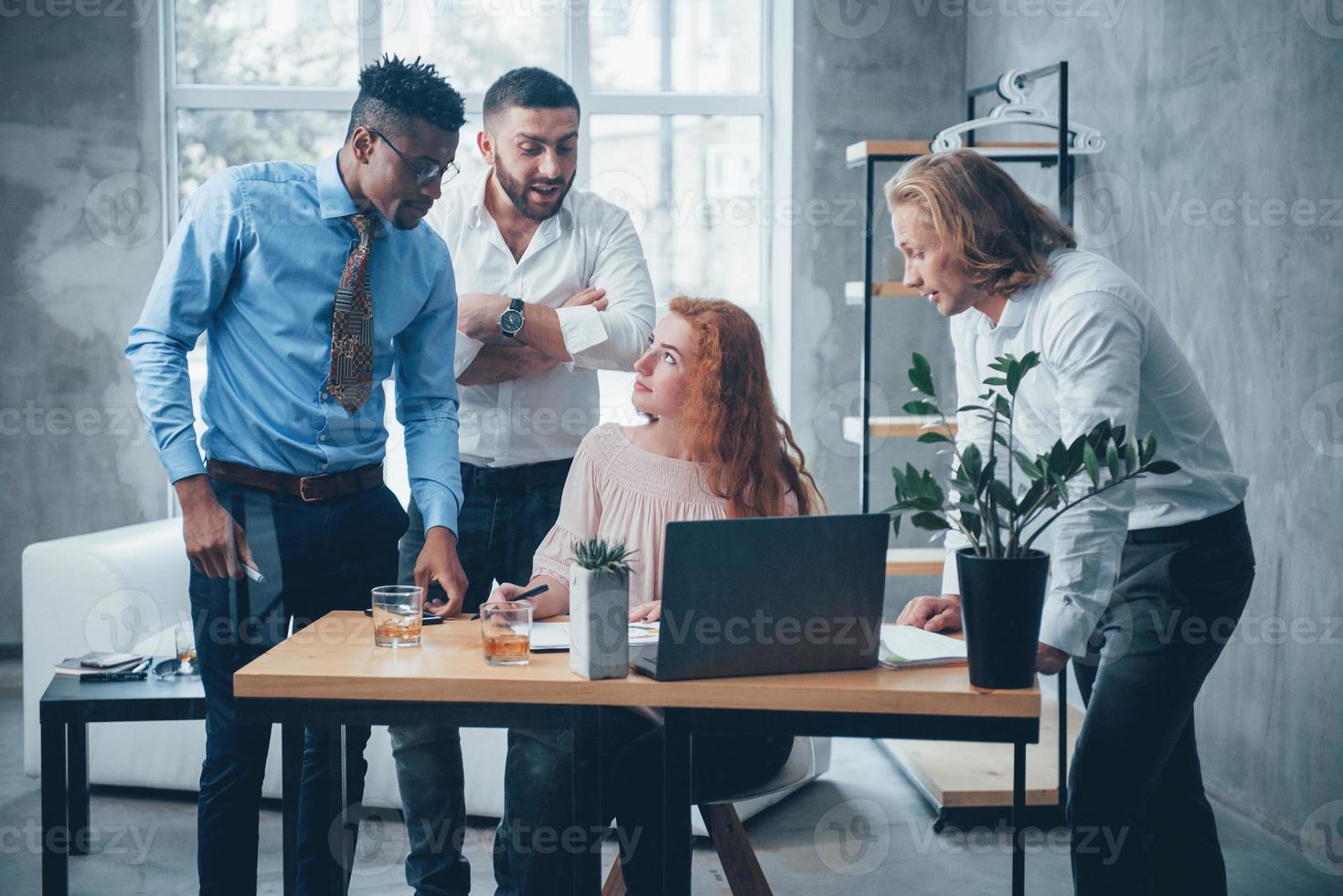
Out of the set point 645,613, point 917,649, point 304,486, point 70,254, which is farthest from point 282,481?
point 70,254

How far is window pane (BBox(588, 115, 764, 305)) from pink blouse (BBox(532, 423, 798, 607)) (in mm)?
2803

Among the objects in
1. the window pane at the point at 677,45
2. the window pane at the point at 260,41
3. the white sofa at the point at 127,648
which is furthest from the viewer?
the window pane at the point at 677,45

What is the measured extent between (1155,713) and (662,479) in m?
0.85

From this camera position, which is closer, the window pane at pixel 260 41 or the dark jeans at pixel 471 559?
the dark jeans at pixel 471 559

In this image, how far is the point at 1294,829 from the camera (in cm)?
274

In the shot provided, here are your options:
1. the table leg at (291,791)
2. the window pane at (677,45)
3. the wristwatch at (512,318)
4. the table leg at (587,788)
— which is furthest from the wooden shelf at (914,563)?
the window pane at (677,45)

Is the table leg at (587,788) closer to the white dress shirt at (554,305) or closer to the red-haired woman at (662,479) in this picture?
the red-haired woman at (662,479)

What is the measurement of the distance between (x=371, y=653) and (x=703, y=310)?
828 mm

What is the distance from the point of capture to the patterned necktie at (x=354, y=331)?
2068 millimetres

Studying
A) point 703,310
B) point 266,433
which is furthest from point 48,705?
point 703,310

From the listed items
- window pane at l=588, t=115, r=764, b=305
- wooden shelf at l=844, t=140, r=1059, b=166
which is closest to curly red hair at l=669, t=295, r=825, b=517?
wooden shelf at l=844, t=140, r=1059, b=166

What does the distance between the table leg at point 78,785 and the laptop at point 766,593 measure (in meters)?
1.55

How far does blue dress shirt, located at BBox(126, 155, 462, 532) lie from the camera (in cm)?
195

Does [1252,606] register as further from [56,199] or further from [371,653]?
[56,199]
